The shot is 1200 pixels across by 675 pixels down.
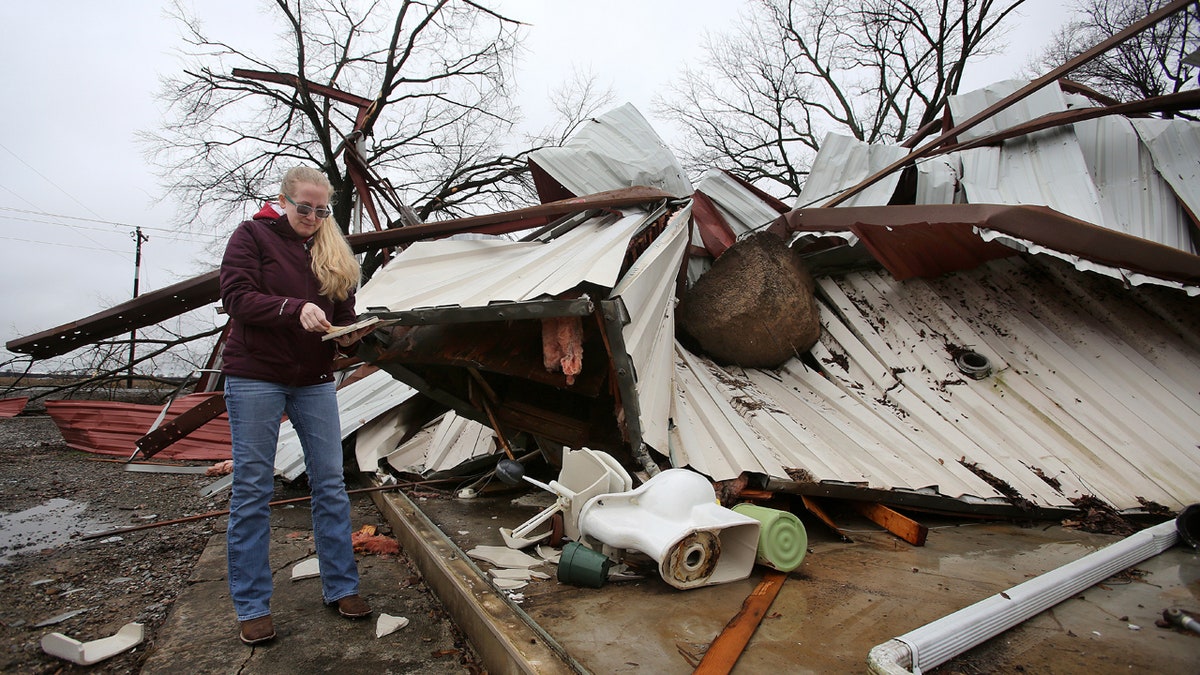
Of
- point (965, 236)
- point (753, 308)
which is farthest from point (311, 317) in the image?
point (965, 236)

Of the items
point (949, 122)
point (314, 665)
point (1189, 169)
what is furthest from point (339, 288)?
point (949, 122)

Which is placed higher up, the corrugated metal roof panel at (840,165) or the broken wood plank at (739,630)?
the corrugated metal roof panel at (840,165)

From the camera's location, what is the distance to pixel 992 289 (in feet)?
16.8

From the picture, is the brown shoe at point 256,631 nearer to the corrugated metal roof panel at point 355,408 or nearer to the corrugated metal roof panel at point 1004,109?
the corrugated metal roof panel at point 355,408

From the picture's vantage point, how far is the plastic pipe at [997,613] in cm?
157

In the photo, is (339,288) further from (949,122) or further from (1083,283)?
(949,122)

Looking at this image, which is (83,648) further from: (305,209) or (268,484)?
(305,209)

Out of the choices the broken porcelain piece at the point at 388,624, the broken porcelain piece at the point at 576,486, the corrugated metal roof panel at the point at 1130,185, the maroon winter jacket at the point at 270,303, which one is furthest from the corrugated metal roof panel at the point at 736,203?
the broken porcelain piece at the point at 388,624

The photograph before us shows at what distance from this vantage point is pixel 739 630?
202 centimetres

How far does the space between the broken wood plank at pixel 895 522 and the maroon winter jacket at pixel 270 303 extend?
10.2 feet

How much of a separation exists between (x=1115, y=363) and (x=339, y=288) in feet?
17.6

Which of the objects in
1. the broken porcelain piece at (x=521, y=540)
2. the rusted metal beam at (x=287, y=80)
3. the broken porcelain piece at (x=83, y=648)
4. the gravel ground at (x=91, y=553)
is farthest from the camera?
the rusted metal beam at (x=287, y=80)

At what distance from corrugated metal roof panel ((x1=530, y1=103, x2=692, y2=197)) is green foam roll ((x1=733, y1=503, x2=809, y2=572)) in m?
3.24

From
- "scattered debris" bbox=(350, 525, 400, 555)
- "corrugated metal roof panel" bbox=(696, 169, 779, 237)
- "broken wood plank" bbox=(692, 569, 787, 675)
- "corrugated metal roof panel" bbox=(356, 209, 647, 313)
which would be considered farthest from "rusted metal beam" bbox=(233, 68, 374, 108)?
"broken wood plank" bbox=(692, 569, 787, 675)
